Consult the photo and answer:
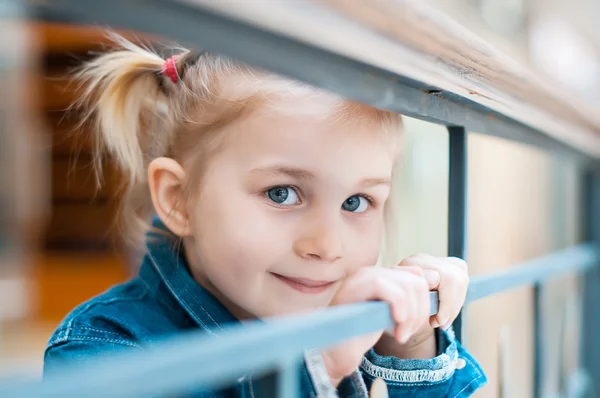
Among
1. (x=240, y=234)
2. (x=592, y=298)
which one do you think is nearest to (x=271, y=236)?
(x=240, y=234)

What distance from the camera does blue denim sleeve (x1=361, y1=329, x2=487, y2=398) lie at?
0.80m

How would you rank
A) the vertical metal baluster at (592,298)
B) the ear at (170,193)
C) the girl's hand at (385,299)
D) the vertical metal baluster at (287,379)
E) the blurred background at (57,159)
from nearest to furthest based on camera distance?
the vertical metal baluster at (287,379)
the girl's hand at (385,299)
the ear at (170,193)
the vertical metal baluster at (592,298)
the blurred background at (57,159)

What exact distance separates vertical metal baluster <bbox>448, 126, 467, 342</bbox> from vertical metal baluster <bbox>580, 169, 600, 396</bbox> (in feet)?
2.84

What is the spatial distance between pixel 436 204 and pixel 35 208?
3.68m

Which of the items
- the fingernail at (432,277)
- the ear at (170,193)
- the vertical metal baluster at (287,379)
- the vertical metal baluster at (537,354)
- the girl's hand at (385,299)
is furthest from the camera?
the vertical metal baluster at (537,354)

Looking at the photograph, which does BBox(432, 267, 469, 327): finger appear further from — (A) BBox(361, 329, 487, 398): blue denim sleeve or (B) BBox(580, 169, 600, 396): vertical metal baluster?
(B) BBox(580, 169, 600, 396): vertical metal baluster

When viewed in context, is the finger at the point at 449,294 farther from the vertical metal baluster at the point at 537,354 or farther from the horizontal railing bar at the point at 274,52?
the vertical metal baluster at the point at 537,354

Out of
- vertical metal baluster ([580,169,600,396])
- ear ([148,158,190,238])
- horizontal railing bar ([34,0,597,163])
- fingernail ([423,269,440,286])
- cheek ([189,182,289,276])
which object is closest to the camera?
horizontal railing bar ([34,0,597,163])

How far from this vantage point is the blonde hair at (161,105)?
87 cm

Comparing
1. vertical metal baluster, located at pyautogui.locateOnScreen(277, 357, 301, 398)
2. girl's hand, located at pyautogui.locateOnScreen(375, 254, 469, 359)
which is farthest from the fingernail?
vertical metal baluster, located at pyautogui.locateOnScreen(277, 357, 301, 398)

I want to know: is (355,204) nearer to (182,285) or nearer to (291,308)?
(291,308)

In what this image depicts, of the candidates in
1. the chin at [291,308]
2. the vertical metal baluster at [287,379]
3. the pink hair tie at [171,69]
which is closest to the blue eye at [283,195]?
the chin at [291,308]

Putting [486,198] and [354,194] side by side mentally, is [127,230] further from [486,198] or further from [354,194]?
[486,198]

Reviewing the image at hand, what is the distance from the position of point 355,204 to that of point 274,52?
46 centimetres
